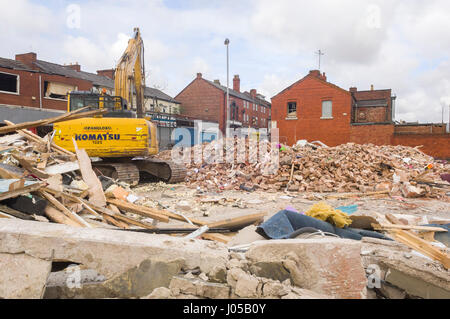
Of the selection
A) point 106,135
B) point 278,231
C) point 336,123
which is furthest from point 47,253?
point 336,123

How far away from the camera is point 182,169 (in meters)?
12.3

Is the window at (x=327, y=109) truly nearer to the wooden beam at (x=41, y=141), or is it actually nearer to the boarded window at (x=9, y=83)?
the wooden beam at (x=41, y=141)

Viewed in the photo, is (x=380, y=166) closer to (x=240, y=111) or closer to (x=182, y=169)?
(x=182, y=169)

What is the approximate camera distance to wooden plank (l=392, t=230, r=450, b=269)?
279cm

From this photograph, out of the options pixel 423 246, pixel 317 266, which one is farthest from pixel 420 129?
pixel 317 266

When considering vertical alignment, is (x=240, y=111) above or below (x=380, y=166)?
above

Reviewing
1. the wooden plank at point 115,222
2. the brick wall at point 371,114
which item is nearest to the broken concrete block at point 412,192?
the wooden plank at point 115,222

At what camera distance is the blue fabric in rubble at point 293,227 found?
3414mm

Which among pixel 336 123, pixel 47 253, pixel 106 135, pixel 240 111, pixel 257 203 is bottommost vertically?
pixel 257 203

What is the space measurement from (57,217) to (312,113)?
29204 mm

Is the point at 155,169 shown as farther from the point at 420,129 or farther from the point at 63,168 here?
the point at 420,129

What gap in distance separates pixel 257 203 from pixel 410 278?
251 inches

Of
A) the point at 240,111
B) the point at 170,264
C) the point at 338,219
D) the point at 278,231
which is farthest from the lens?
the point at 240,111

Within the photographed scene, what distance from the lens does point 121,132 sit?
10062mm
